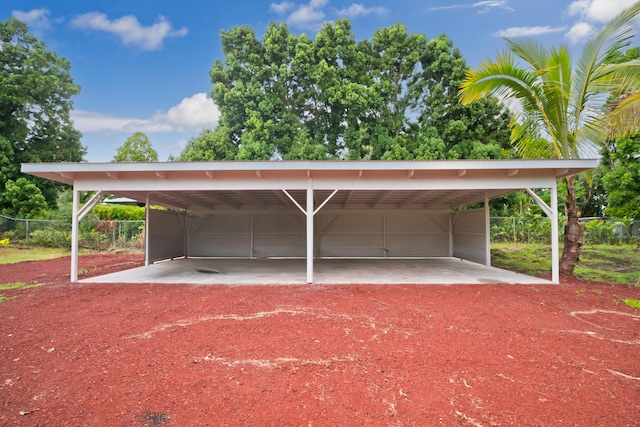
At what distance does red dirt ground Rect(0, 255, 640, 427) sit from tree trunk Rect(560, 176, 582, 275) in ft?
5.72

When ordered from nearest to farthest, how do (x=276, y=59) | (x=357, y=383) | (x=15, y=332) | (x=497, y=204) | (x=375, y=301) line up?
(x=357, y=383) < (x=15, y=332) < (x=375, y=301) < (x=497, y=204) < (x=276, y=59)

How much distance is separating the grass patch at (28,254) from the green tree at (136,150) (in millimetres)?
17602

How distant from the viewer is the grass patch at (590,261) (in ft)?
28.2

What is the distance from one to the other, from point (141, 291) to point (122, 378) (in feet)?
13.1

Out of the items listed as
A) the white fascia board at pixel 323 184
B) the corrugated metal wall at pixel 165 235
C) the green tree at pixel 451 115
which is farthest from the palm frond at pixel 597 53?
the corrugated metal wall at pixel 165 235

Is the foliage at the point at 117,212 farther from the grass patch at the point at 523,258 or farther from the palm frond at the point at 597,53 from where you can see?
the palm frond at the point at 597,53

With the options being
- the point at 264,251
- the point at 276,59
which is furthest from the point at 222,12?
the point at 264,251

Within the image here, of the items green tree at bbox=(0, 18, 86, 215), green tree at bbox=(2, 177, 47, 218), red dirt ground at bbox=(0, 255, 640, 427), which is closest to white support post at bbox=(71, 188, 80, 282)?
red dirt ground at bbox=(0, 255, 640, 427)

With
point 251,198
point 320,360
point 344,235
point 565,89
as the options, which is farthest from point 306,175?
point 344,235

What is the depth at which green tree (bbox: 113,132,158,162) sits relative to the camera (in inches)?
1214

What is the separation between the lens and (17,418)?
7.80 feet

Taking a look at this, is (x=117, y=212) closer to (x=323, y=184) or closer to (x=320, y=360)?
(x=323, y=184)

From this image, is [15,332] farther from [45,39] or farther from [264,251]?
[45,39]

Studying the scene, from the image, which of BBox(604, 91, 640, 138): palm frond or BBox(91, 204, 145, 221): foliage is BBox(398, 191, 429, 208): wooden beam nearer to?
BBox(604, 91, 640, 138): palm frond
